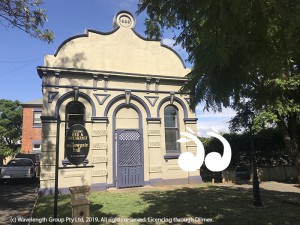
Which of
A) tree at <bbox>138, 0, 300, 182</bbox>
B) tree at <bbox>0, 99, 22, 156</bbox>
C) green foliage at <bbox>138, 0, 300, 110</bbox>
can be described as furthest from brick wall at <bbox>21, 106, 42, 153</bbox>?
green foliage at <bbox>138, 0, 300, 110</bbox>

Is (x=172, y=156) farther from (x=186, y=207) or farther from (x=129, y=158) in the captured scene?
(x=186, y=207)

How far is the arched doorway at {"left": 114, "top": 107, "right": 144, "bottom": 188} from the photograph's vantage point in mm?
13875

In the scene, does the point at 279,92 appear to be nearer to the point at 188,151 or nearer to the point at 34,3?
the point at 188,151

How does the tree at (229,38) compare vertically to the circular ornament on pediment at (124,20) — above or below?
below

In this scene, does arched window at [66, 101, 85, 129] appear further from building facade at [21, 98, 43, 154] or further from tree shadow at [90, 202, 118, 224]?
building facade at [21, 98, 43, 154]

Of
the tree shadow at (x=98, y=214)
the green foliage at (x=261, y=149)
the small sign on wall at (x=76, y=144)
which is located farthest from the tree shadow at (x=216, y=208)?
the green foliage at (x=261, y=149)

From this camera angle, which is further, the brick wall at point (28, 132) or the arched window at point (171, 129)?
the brick wall at point (28, 132)

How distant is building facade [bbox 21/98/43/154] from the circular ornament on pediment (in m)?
20.5

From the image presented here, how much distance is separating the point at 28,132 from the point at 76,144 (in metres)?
26.8

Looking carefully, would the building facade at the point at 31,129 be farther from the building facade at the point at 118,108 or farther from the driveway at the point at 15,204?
the building facade at the point at 118,108

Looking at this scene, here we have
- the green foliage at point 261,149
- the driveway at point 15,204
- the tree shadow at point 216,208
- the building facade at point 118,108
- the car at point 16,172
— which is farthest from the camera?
the green foliage at point 261,149

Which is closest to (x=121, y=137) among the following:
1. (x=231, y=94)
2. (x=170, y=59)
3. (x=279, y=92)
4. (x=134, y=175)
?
(x=134, y=175)

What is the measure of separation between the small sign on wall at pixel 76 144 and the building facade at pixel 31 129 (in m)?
Answer: 26.4

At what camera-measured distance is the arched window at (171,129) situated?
1511cm
